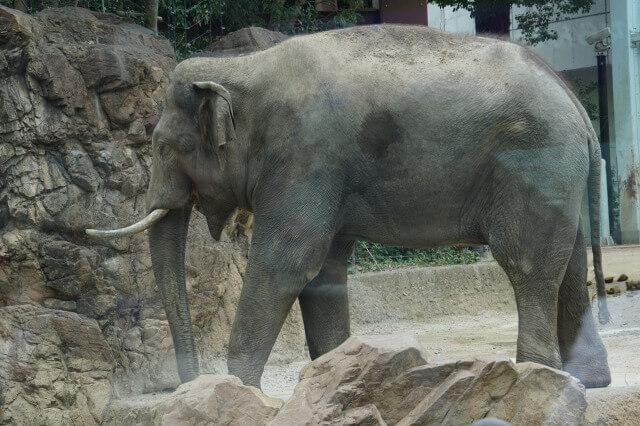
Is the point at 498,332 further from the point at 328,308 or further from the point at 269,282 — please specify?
the point at 269,282

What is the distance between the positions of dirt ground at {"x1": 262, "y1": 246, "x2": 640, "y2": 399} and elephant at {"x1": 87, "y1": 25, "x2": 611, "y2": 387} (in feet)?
1.35

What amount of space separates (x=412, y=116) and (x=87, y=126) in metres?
1.88

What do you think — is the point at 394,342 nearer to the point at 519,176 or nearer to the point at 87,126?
the point at 519,176

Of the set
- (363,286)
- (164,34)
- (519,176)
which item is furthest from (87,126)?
(519,176)

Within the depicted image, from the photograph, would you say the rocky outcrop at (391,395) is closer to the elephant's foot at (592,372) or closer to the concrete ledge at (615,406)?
the concrete ledge at (615,406)

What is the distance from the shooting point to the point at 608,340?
18.7 ft

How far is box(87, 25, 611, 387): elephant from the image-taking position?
473cm

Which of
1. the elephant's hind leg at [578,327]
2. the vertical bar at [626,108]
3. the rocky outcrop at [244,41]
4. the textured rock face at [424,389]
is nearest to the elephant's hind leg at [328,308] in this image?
the elephant's hind leg at [578,327]

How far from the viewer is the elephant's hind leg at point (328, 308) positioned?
208 inches

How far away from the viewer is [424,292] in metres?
A: 6.12

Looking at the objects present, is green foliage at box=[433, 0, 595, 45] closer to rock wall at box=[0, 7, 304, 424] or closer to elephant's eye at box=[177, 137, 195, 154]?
elephant's eye at box=[177, 137, 195, 154]

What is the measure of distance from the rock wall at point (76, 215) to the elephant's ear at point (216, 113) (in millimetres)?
999

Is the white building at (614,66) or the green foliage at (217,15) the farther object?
the green foliage at (217,15)

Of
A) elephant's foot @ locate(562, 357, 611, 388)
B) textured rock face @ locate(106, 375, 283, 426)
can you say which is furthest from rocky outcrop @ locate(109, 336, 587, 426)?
elephant's foot @ locate(562, 357, 611, 388)
